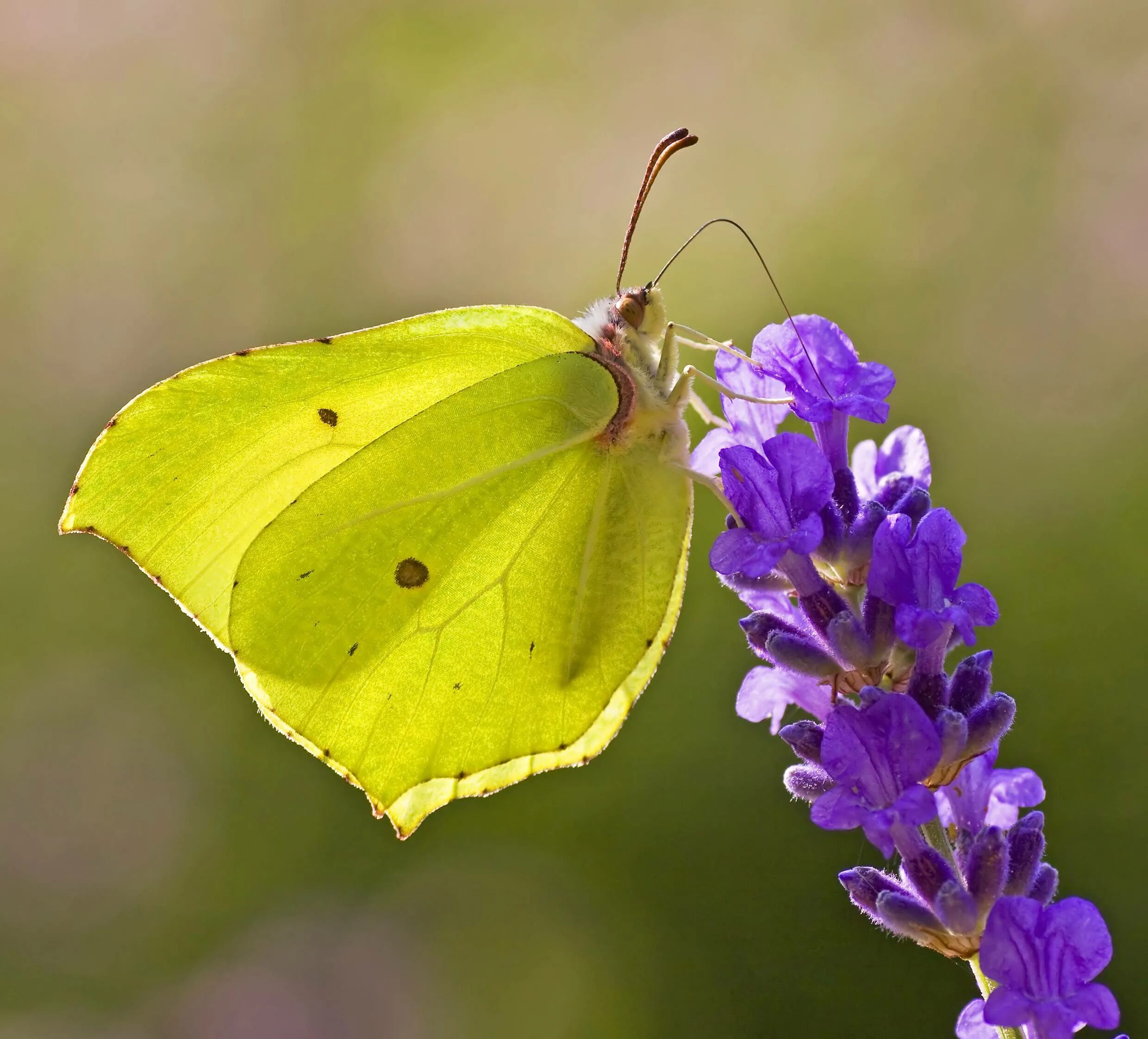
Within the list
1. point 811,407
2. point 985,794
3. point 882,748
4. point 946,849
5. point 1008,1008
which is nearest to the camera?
point 1008,1008

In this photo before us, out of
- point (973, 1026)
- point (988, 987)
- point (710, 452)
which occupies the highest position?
point (710, 452)

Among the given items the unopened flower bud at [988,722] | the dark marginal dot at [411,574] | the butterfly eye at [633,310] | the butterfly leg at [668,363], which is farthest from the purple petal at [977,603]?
the dark marginal dot at [411,574]

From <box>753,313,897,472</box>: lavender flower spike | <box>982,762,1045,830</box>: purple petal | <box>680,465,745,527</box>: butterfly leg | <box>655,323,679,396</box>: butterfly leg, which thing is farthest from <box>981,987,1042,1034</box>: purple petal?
<box>655,323,679,396</box>: butterfly leg

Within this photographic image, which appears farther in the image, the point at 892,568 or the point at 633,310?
the point at 633,310

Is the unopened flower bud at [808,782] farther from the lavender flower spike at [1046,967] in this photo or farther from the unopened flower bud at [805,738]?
the lavender flower spike at [1046,967]

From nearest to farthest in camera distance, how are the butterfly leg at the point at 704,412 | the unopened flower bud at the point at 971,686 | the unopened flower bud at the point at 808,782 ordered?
the unopened flower bud at the point at 971,686
the unopened flower bud at the point at 808,782
the butterfly leg at the point at 704,412

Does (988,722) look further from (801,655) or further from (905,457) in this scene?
(905,457)

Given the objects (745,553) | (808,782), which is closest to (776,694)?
(808,782)
